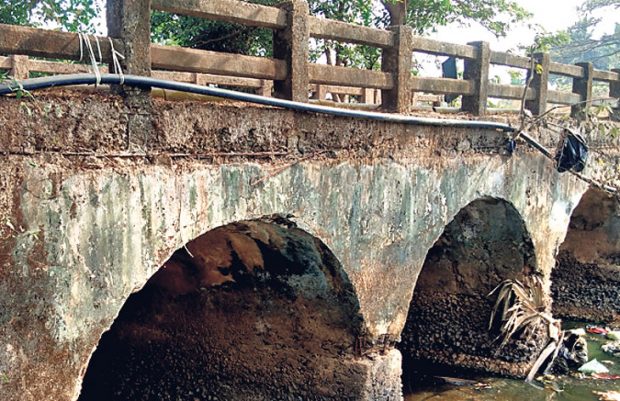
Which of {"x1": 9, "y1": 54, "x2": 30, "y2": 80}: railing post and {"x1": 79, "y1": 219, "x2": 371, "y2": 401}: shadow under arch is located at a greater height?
{"x1": 9, "y1": 54, "x2": 30, "y2": 80}: railing post

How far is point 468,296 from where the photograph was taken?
870cm

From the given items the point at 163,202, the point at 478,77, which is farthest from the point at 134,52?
the point at 478,77

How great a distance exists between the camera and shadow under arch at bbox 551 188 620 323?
1138cm

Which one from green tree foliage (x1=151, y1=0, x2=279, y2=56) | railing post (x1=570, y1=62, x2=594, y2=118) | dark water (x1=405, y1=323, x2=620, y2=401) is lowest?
dark water (x1=405, y1=323, x2=620, y2=401)

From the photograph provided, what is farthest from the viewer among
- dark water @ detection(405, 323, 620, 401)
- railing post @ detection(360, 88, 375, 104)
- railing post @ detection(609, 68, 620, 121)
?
railing post @ detection(360, 88, 375, 104)

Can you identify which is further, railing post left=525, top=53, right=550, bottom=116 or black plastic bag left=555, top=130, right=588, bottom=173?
railing post left=525, top=53, right=550, bottom=116

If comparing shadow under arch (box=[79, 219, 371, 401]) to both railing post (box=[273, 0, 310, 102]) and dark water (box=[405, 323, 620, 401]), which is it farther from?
dark water (box=[405, 323, 620, 401])

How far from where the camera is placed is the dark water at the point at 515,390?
314 inches

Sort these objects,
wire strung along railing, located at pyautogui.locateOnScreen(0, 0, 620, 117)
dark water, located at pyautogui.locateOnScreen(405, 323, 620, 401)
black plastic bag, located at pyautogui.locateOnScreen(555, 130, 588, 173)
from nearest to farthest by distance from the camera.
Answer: wire strung along railing, located at pyautogui.locateOnScreen(0, 0, 620, 117), dark water, located at pyautogui.locateOnScreen(405, 323, 620, 401), black plastic bag, located at pyautogui.locateOnScreen(555, 130, 588, 173)

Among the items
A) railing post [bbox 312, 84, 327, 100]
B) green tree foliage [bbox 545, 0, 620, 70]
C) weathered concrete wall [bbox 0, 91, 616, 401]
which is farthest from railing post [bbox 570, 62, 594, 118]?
green tree foliage [bbox 545, 0, 620, 70]

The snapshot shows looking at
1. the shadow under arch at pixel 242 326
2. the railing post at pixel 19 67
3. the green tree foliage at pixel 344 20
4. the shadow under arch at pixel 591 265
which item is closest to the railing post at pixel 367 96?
the green tree foliage at pixel 344 20

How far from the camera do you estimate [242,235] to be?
5.91 metres

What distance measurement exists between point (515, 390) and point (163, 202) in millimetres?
5487

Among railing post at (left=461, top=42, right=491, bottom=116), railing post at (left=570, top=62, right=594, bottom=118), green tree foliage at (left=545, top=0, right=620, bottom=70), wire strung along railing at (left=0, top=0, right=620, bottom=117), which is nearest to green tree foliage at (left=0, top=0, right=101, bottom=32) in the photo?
wire strung along railing at (left=0, top=0, right=620, bottom=117)
